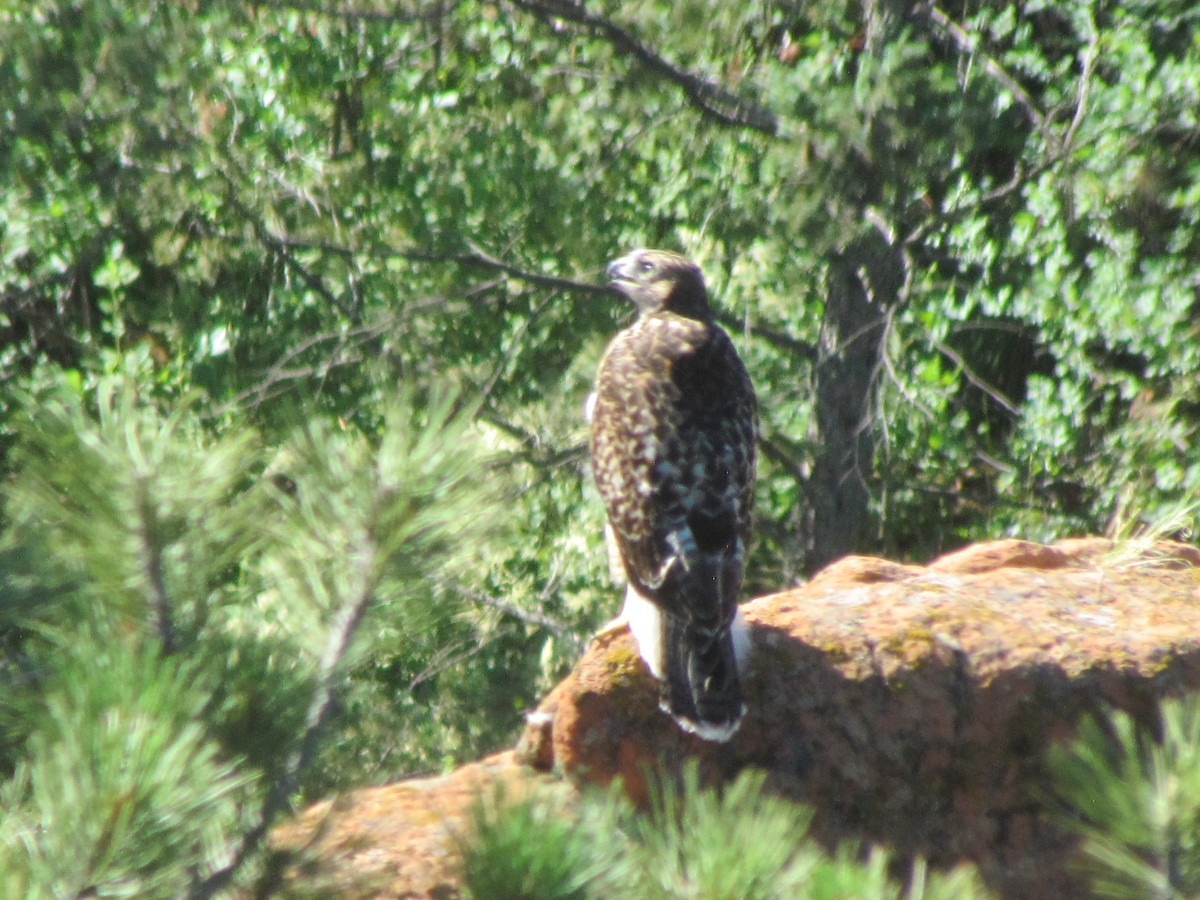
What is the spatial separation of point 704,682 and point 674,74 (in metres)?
4.03

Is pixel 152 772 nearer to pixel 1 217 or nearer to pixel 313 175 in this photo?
pixel 313 175

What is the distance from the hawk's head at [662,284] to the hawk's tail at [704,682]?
2.01 meters

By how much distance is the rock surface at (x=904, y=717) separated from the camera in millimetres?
3316

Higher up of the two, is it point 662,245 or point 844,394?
point 662,245

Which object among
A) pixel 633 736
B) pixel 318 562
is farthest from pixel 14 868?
pixel 633 736

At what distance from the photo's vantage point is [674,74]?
675 cm

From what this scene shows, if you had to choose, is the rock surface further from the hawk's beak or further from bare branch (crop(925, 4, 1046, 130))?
bare branch (crop(925, 4, 1046, 130))

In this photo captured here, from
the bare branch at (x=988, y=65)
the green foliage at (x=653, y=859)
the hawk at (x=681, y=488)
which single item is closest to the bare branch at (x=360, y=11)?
the hawk at (x=681, y=488)

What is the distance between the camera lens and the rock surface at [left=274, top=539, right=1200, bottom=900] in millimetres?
3316

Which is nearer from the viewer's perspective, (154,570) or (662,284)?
(154,570)

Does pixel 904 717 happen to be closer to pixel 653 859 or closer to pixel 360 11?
pixel 653 859

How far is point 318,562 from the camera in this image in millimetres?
1605

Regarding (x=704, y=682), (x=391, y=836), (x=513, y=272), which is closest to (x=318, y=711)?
(x=391, y=836)

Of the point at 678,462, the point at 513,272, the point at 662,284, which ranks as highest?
the point at 513,272
